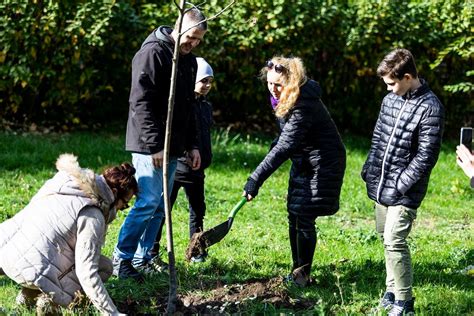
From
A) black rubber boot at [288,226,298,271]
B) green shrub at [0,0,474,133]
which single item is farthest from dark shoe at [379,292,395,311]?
green shrub at [0,0,474,133]

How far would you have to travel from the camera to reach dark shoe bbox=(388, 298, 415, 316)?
473 cm

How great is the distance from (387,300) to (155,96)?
6.64 feet

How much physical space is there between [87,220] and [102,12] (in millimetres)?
5915

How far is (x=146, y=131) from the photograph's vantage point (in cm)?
500

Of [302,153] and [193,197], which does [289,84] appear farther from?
[193,197]

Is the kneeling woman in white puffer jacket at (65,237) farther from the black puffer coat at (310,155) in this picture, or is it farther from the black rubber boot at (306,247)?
the black rubber boot at (306,247)

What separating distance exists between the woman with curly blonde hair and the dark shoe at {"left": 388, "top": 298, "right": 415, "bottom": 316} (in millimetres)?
766

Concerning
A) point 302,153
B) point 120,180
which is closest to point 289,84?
point 302,153

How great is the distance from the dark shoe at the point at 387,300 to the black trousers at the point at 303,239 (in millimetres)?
595

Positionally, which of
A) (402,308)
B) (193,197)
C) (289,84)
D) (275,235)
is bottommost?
(275,235)

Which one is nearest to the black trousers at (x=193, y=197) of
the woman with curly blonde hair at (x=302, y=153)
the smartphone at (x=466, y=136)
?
the woman with curly blonde hair at (x=302, y=153)

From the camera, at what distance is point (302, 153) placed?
5.28 metres

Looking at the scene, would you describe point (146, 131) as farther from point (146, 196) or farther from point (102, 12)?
point (102, 12)

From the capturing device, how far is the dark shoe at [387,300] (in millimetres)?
4957
